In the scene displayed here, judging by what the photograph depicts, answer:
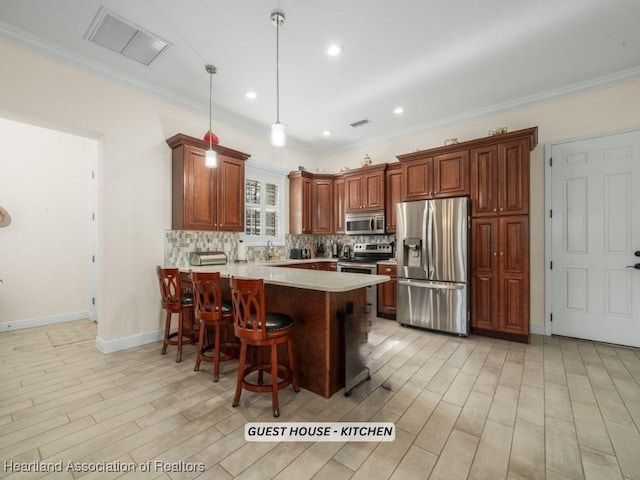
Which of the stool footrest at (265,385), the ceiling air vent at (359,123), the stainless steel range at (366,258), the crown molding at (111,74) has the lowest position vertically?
the stool footrest at (265,385)

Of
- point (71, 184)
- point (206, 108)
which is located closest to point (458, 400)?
point (206, 108)

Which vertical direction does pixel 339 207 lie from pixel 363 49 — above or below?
below

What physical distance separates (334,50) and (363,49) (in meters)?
0.31

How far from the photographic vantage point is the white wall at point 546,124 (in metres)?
3.42

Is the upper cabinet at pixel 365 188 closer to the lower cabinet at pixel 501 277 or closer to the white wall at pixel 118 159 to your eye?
the lower cabinet at pixel 501 277

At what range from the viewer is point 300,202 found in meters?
5.59

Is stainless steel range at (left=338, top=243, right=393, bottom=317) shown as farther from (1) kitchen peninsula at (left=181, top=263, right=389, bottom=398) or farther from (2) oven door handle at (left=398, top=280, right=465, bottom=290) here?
(1) kitchen peninsula at (left=181, top=263, right=389, bottom=398)

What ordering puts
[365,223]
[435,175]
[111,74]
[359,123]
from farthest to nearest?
[365,223] < [359,123] < [435,175] < [111,74]

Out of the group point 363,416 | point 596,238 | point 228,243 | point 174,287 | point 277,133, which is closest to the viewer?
point 363,416

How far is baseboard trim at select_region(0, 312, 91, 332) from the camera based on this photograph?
4016 mm

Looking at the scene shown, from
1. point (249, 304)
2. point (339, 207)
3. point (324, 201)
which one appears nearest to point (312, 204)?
point (324, 201)

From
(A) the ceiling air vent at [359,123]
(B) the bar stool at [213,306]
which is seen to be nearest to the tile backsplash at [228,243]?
(B) the bar stool at [213,306]

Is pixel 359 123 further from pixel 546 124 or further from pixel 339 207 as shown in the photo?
pixel 546 124

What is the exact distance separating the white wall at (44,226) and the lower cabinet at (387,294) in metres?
4.94
